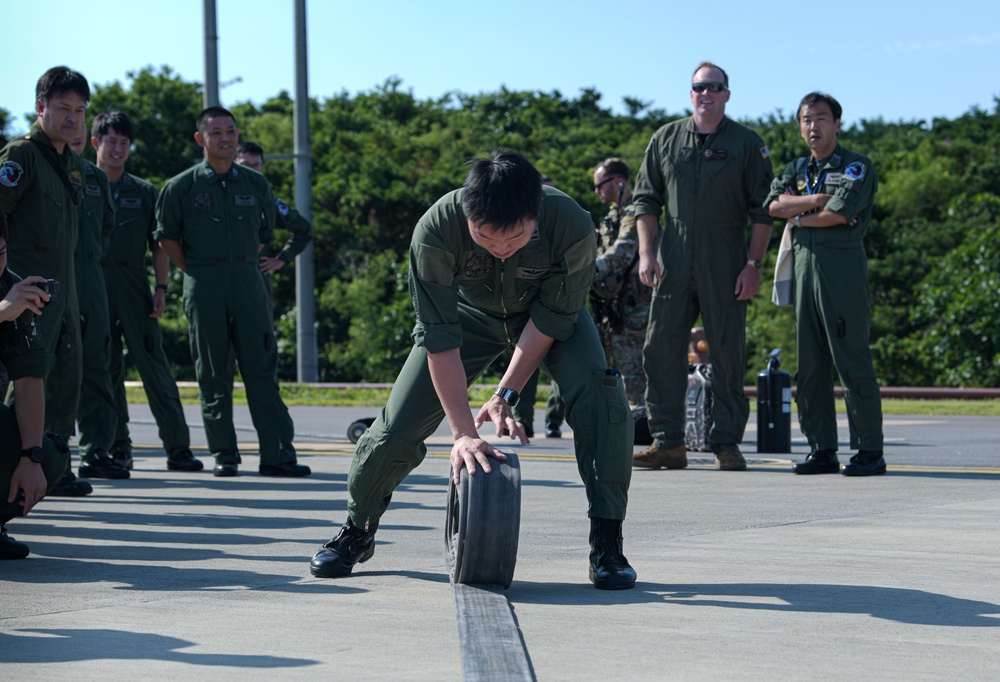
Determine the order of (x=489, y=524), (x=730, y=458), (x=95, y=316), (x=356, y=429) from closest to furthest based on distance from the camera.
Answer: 1. (x=489, y=524)
2. (x=95, y=316)
3. (x=730, y=458)
4. (x=356, y=429)

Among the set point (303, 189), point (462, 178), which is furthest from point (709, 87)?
point (462, 178)

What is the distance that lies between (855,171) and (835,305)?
2.66 ft

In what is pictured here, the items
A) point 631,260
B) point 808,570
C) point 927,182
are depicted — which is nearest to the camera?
point 808,570

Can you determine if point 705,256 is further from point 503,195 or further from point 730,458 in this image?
point 503,195

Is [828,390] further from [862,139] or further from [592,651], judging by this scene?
[862,139]

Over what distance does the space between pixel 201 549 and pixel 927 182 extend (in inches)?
1325

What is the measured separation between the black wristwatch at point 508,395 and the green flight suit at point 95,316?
413 cm

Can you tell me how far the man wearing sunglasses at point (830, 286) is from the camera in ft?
28.3

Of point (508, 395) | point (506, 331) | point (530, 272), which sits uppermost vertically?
point (530, 272)

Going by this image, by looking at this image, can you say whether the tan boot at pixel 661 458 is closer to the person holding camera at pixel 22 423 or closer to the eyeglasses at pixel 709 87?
the eyeglasses at pixel 709 87

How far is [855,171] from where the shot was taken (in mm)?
8719

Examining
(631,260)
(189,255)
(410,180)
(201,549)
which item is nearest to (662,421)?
(631,260)

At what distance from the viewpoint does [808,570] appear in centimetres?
520

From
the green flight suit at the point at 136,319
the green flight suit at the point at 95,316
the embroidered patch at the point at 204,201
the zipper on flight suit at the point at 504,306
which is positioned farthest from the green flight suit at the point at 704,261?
the zipper on flight suit at the point at 504,306
